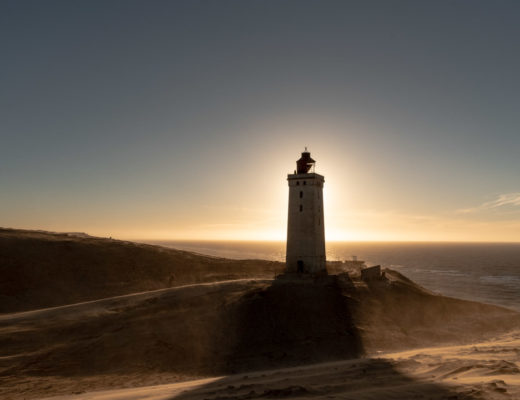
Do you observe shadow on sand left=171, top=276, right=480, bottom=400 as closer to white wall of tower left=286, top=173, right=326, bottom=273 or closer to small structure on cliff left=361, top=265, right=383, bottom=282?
small structure on cliff left=361, top=265, right=383, bottom=282

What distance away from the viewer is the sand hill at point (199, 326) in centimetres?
1869

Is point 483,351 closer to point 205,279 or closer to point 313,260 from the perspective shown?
point 313,260

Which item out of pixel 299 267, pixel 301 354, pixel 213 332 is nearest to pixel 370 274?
pixel 299 267

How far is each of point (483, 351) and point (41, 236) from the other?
134ft

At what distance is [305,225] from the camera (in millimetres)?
→ 35000

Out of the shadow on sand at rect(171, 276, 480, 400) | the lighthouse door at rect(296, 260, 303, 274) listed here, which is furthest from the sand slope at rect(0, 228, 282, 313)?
the shadow on sand at rect(171, 276, 480, 400)

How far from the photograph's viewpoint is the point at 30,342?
21.0 meters

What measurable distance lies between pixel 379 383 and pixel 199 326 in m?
13.3

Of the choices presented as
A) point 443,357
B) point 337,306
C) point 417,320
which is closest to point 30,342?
point 337,306

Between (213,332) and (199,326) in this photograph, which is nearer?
(213,332)

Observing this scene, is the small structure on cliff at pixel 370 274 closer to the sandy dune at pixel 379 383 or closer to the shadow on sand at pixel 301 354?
the shadow on sand at pixel 301 354

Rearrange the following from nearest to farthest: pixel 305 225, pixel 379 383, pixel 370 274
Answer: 1. pixel 379 383
2. pixel 370 274
3. pixel 305 225

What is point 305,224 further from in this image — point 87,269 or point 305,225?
point 87,269

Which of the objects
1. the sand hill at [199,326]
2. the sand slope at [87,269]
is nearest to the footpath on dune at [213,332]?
the sand hill at [199,326]
